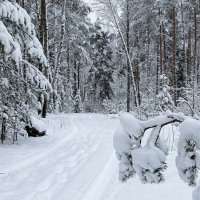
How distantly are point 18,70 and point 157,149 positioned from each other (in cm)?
971

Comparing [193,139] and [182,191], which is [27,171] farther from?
[193,139]

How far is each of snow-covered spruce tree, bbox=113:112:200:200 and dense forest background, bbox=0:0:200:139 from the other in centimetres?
55

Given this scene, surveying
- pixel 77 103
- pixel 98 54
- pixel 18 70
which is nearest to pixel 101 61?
pixel 98 54

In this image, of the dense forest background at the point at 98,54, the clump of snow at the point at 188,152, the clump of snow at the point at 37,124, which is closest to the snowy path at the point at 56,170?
the clump of snow at the point at 37,124

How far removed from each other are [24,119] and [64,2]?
1283cm

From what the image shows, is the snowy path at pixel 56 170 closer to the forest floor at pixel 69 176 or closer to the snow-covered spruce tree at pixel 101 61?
the forest floor at pixel 69 176

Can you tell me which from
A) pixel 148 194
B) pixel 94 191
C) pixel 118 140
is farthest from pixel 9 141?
pixel 118 140

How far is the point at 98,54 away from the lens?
1571 inches

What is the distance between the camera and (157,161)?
1810 millimetres

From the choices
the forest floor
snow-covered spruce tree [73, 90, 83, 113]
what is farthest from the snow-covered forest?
snow-covered spruce tree [73, 90, 83, 113]

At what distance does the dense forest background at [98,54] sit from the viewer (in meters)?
10.5

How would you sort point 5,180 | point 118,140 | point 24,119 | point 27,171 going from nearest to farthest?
point 118,140 < point 5,180 < point 27,171 < point 24,119

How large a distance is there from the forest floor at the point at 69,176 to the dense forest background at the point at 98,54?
1.28 metres

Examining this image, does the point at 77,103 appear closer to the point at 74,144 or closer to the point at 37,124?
the point at 37,124
